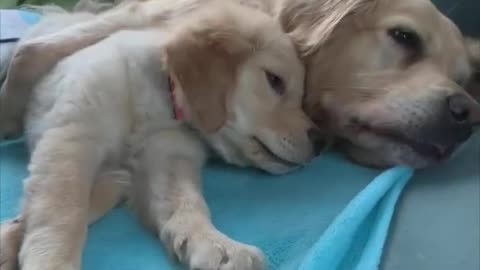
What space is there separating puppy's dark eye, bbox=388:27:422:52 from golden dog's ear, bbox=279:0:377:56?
0.28 ft

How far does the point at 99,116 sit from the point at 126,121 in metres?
0.09

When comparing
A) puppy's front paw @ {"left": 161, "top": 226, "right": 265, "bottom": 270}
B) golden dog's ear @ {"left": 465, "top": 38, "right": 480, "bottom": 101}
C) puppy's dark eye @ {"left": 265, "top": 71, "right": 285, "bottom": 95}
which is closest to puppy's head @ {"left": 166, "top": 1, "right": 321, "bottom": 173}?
puppy's dark eye @ {"left": 265, "top": 71, "right": 285, "bottom": 95}

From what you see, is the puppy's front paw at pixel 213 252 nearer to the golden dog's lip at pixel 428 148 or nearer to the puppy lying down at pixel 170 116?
the puppy lying down at pixel 170 116

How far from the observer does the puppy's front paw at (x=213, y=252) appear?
1219 mm

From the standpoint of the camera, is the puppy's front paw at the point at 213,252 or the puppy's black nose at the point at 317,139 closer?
the puppy's front paw at the point at 213,252

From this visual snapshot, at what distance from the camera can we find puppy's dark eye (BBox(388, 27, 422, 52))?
1.61 meters

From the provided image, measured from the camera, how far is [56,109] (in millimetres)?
1433

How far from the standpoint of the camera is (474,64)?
187 centimetres

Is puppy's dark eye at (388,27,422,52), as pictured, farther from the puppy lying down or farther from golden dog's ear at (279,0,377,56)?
the puppy lying down

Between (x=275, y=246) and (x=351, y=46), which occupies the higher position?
(x=351, y=46)

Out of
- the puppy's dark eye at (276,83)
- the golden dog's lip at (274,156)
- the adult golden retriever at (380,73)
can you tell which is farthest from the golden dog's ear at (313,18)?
the golden dog's lip at (274,156)

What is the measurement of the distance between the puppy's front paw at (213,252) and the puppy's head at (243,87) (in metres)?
0.25

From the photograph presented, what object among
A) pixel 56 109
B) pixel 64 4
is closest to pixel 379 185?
pixel 56 109

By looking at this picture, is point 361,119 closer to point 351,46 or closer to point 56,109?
point 351,46
